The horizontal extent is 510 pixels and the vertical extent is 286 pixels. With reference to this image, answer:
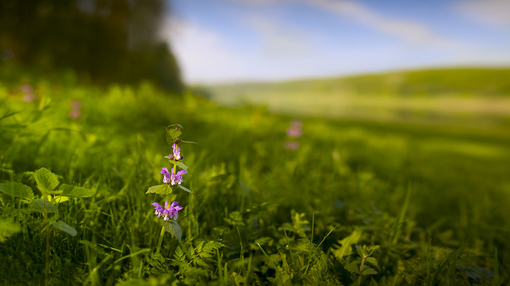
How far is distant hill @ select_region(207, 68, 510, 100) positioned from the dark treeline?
4457 inches

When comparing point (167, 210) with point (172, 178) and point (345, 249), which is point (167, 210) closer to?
point (172, 178)

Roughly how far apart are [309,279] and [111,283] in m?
0.71

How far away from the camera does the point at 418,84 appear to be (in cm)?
14425

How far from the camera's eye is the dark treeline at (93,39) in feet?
27.1

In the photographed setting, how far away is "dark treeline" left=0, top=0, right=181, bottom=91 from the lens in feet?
27.1

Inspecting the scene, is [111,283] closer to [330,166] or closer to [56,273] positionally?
[56,273]

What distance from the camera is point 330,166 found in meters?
3.50

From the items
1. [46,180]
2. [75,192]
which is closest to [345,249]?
[75,192]

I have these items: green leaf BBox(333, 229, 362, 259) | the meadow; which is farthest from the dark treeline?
green leaf BBox(333, 229, 362, 259)

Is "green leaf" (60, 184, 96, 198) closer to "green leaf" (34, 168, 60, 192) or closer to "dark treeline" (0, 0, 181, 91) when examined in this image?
"green leaf" (34, 168, 60, 192)

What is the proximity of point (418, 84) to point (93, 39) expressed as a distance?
166m

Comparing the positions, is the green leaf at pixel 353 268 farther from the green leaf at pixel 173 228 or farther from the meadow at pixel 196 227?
the green leaf at pixel 173 228

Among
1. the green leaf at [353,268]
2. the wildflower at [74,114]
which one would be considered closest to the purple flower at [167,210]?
the green leaf at [353,268]

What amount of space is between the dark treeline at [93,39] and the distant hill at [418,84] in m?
113
